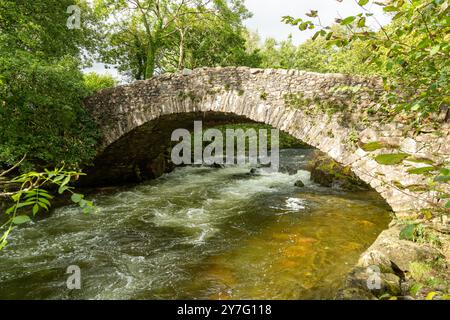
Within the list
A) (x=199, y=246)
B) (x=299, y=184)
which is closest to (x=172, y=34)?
(x=299, y=184)

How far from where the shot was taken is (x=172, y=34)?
1873 cm

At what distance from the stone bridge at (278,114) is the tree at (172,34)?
325 inches

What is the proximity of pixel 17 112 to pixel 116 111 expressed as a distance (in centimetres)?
259

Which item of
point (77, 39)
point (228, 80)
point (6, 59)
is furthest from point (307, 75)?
point (77, 39)

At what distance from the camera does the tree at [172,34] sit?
52.9 ft

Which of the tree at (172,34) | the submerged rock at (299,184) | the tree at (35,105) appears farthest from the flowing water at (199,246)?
the tree at (172,34)

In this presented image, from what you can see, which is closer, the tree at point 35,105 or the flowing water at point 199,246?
the flowing water at point 199,246

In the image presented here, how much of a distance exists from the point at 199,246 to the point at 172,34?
52.4 feet

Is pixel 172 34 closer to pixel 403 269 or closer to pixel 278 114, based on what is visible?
pixel 278 114

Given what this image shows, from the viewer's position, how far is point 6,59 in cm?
623

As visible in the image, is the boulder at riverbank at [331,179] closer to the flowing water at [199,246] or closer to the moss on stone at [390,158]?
the flowing water at [199,246]
